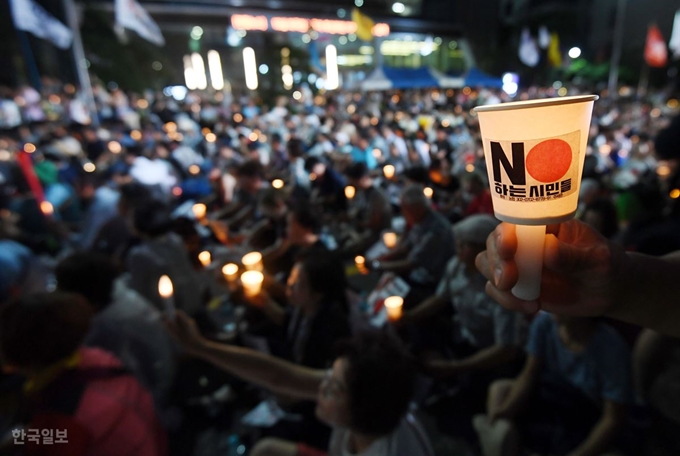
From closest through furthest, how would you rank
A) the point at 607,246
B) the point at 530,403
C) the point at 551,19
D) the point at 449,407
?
the point at 607,246, the point at 530,403, the point at 449,407, the point at 551,19

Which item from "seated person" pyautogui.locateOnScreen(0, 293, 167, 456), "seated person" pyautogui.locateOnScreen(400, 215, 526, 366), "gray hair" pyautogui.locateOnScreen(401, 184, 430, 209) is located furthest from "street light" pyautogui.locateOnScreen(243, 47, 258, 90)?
"seated person" pyautogui.locateOnScreen(0, 293, 167, 456)

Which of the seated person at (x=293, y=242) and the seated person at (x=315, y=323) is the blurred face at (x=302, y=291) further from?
the seated person at (x=293, y=242)

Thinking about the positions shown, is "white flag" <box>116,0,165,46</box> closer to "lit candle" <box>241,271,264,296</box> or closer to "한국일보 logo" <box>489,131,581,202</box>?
"lit candle" <box>241,271,264,296</box>

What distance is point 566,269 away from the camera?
36.8 inches

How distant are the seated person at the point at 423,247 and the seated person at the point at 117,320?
6.14 ft

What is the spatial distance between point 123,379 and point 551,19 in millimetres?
41985

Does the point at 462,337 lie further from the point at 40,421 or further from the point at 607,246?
the point at 40,421

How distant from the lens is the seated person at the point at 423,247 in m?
3.45

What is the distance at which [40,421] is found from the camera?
146cm

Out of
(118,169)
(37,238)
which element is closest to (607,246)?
(37,238)

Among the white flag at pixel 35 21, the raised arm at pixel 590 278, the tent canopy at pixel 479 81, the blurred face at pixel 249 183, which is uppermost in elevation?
the white flag at pixel 35 21

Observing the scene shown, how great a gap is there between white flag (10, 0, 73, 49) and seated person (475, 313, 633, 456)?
8.28 m

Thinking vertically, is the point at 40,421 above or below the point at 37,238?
above

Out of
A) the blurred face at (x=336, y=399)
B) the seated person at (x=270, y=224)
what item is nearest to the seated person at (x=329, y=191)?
the seated person at (x=270, y=224)
